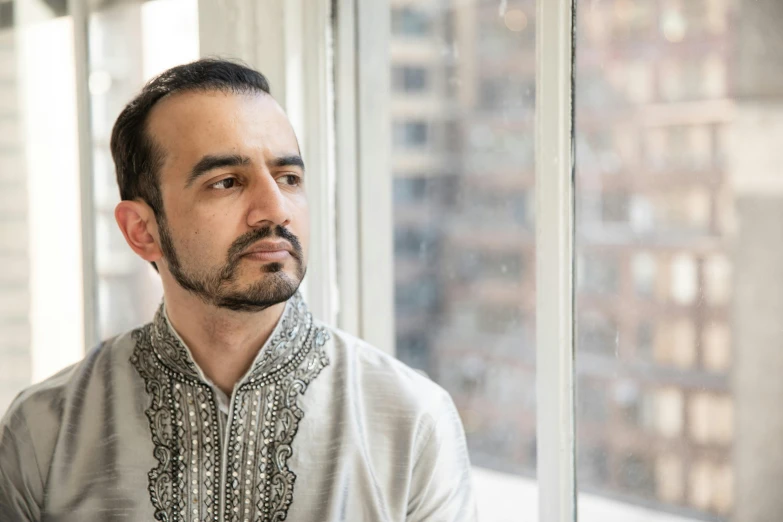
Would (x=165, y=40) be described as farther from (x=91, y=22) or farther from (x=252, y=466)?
(x=252, y=466)

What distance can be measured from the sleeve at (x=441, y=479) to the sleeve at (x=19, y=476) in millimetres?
647

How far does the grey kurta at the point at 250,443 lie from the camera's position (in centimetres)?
137

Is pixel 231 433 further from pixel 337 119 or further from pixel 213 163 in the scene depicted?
pixel 337 119

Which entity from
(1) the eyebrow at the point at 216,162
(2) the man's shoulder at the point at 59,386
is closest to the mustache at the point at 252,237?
(1) the eyebrow at the point at 216,162

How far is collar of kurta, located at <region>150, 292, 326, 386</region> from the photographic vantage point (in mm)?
1408

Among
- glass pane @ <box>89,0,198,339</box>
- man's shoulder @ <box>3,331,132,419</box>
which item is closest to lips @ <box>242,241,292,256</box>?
man's shoulder @ <box>3,331,132,419</box>

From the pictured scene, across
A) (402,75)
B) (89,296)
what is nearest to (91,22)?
(89,296)

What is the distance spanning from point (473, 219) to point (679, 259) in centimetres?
51

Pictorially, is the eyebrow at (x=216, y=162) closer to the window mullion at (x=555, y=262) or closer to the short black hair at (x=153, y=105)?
the short black hair at (x=153, y=105)

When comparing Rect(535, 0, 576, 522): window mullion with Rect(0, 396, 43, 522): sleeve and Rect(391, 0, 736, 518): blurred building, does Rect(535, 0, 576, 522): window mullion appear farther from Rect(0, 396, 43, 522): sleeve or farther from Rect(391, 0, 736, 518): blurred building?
Rect(0, 396, 43, 522): sleeve

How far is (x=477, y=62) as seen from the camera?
1.67 metres

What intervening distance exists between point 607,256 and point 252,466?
27.5 inches

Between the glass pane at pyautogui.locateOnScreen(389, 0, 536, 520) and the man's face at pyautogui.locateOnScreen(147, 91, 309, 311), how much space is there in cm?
45

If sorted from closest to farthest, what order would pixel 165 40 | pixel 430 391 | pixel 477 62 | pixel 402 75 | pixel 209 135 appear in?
pixel 209 135, pixel 430 391, pixel 477 62, pixel 402 75, pixel 165 40
